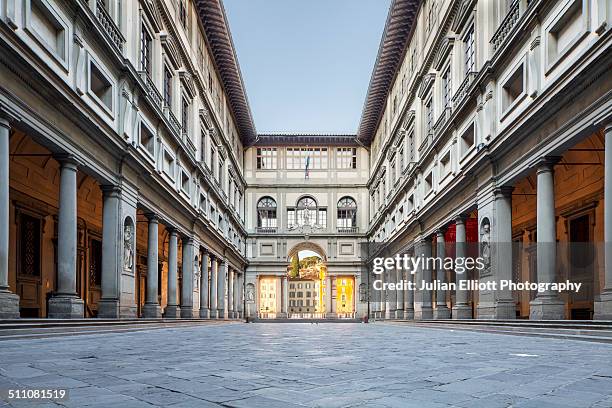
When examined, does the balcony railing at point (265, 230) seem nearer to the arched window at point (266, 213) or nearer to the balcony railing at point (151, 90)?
the arched window at point (266, 213)

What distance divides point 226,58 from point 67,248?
26.0 meters

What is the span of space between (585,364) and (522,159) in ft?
39.5

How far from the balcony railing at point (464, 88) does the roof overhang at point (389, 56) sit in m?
9.85

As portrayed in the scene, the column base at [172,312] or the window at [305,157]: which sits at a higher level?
the window at [305,157]

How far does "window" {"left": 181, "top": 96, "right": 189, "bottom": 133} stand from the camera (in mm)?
29594

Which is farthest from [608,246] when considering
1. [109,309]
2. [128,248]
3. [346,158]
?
[346,158]

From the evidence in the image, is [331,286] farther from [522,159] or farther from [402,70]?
[522,159]

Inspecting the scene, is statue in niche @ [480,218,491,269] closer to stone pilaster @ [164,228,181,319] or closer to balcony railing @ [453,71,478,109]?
balcony railing @ [453,71,478,109]

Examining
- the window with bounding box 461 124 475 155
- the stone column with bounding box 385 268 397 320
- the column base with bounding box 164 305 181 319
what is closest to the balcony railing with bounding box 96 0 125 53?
the column base with bounding box 164 305 181 319

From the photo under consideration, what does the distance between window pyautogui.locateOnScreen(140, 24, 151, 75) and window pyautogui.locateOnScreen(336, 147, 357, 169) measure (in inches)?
1343

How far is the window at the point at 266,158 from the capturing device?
56.8 meters

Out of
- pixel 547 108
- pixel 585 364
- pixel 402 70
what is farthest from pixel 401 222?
pixel 585 364

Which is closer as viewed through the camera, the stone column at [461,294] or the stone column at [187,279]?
the stone column at [461,294]


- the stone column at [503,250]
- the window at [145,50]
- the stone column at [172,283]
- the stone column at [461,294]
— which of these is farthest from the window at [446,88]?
the stone column at [172,283]
